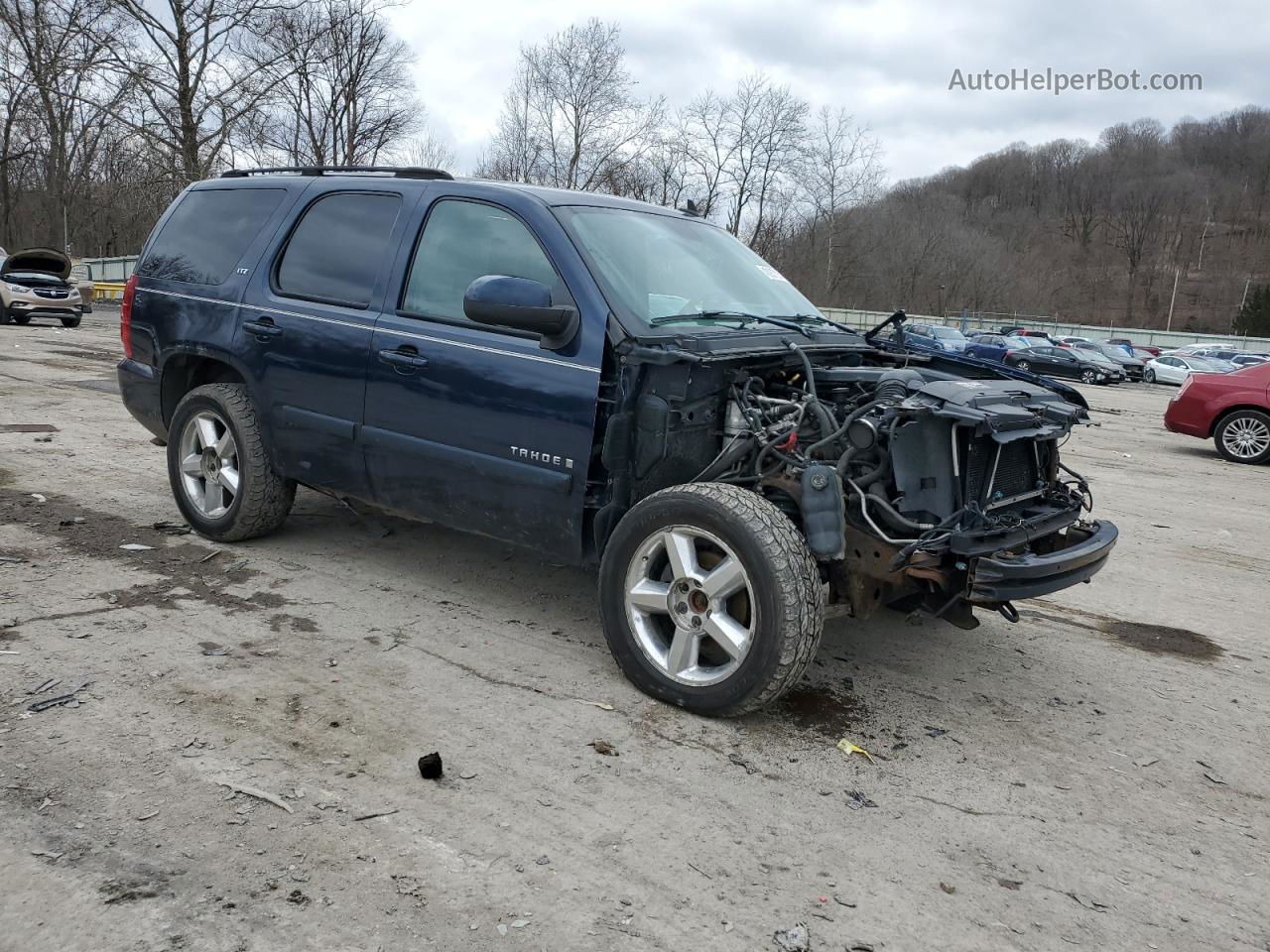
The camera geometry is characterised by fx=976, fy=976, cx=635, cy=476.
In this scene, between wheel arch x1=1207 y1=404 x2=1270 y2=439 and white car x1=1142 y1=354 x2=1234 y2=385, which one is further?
white car x1=1142 y1=354 x2=1234 y2=385

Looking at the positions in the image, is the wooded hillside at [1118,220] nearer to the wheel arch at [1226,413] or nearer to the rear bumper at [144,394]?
the wheel arch at [1226,413]

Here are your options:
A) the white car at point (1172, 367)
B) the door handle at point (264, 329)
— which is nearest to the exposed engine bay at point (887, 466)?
the door handle at point (264, 329)

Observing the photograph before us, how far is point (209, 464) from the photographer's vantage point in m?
5.30

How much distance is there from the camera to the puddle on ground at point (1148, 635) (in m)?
4.75

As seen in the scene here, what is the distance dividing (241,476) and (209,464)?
0.31 metres

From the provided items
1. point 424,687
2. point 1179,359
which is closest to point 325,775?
point 424,687

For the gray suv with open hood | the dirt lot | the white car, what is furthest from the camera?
the white car

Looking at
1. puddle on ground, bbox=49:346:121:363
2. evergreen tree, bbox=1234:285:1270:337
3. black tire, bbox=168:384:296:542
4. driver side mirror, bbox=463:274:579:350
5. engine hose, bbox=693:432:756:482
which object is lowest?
puddle on ground, bbox=49:346:121:363

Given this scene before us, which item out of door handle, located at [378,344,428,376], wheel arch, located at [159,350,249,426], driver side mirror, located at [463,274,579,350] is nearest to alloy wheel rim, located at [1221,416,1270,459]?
driver side mirror, located at [463,274,579,350]

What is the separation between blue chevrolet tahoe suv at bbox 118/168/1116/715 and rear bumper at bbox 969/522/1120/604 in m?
0.01

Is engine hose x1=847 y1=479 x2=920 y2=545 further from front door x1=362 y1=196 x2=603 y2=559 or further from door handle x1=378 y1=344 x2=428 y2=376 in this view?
door handle x1=378 y1=344 x2=428 y2=376

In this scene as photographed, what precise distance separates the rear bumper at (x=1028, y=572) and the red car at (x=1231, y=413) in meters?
10.1

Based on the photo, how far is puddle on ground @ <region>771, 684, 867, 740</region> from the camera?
363cm

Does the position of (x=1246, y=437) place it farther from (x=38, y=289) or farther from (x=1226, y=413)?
(x=38, y=289)
